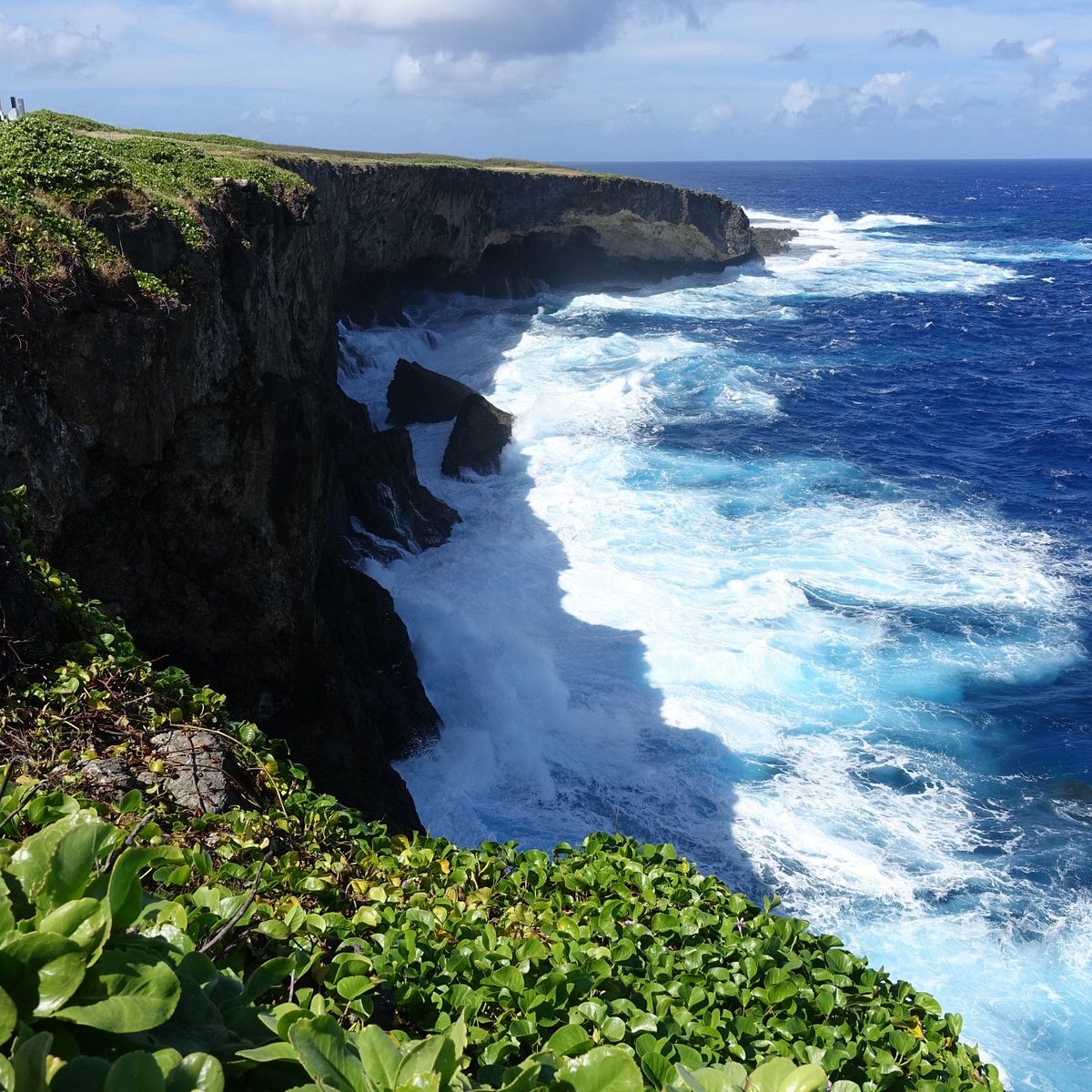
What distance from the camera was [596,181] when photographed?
56.8 metres

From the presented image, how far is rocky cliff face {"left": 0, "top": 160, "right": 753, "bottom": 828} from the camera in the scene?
1033 centimetres

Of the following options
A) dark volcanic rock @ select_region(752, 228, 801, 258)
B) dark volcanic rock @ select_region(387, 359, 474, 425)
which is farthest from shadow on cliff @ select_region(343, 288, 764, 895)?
dark volcanic rock @ select_region(752, 228, 801, 258)

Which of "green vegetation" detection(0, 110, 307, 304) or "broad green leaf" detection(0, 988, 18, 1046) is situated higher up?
"green vegetation" detection(0, 110, 307, 304)

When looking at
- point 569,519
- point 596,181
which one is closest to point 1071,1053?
point 569,519

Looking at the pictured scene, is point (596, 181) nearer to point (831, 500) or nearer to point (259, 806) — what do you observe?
point (831, 500)

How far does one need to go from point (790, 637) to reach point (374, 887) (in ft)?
55.7

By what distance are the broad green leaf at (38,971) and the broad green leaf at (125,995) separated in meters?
0.05

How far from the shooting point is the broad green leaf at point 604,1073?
2246 mm

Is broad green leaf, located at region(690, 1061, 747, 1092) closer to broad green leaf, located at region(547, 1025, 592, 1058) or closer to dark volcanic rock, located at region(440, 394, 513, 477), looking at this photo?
broad green leaf, located at region(547, 1025, 592, 1058)

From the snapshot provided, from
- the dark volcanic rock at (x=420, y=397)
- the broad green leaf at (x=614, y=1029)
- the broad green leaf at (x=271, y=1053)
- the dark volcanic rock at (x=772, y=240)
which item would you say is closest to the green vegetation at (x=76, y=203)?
the broad green leaf at (x=614, y=1029)

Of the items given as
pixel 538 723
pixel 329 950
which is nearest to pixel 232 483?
pixel 538 723

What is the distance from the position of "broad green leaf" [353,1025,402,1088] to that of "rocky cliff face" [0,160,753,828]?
8.72 metres

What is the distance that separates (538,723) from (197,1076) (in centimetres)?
1606

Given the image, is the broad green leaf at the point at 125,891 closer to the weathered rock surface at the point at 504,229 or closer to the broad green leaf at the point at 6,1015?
the broad green leaf at the point at 6,1015
